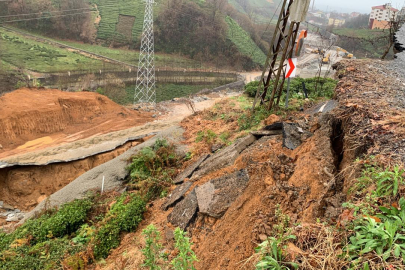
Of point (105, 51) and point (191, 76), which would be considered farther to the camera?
point (105, 51)

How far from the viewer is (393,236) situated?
2090mm

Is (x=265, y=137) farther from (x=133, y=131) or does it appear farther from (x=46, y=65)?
(x=46, y=65)

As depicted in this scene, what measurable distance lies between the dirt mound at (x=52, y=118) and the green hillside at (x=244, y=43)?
3184cm

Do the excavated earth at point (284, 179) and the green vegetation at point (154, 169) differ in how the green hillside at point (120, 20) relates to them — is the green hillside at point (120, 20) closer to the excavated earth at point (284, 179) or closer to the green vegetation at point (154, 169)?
the green vegetation at point (154, 169)

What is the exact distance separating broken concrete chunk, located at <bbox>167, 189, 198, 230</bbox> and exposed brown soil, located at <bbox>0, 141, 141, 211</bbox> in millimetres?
7560

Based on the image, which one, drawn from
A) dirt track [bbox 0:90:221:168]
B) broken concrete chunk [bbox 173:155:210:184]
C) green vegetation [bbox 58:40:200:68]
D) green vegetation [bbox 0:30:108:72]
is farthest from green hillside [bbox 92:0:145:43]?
broken concrete chunk [bbox 173:155:210:184]

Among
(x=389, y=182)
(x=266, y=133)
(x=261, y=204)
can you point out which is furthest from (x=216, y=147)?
(x=389, y=182)

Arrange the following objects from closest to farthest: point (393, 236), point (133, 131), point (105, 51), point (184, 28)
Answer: point (393, 236) → point (133, 131) → point (105, 51) → point (184, 28)

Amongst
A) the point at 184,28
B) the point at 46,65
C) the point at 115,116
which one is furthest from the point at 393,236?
the point at 184,28

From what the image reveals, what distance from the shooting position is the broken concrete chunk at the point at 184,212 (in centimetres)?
544

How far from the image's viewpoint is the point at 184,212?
18.7 feet

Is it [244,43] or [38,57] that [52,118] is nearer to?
[38,57]

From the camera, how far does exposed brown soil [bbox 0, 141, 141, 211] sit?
1118cm

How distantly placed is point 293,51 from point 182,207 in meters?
6.02
